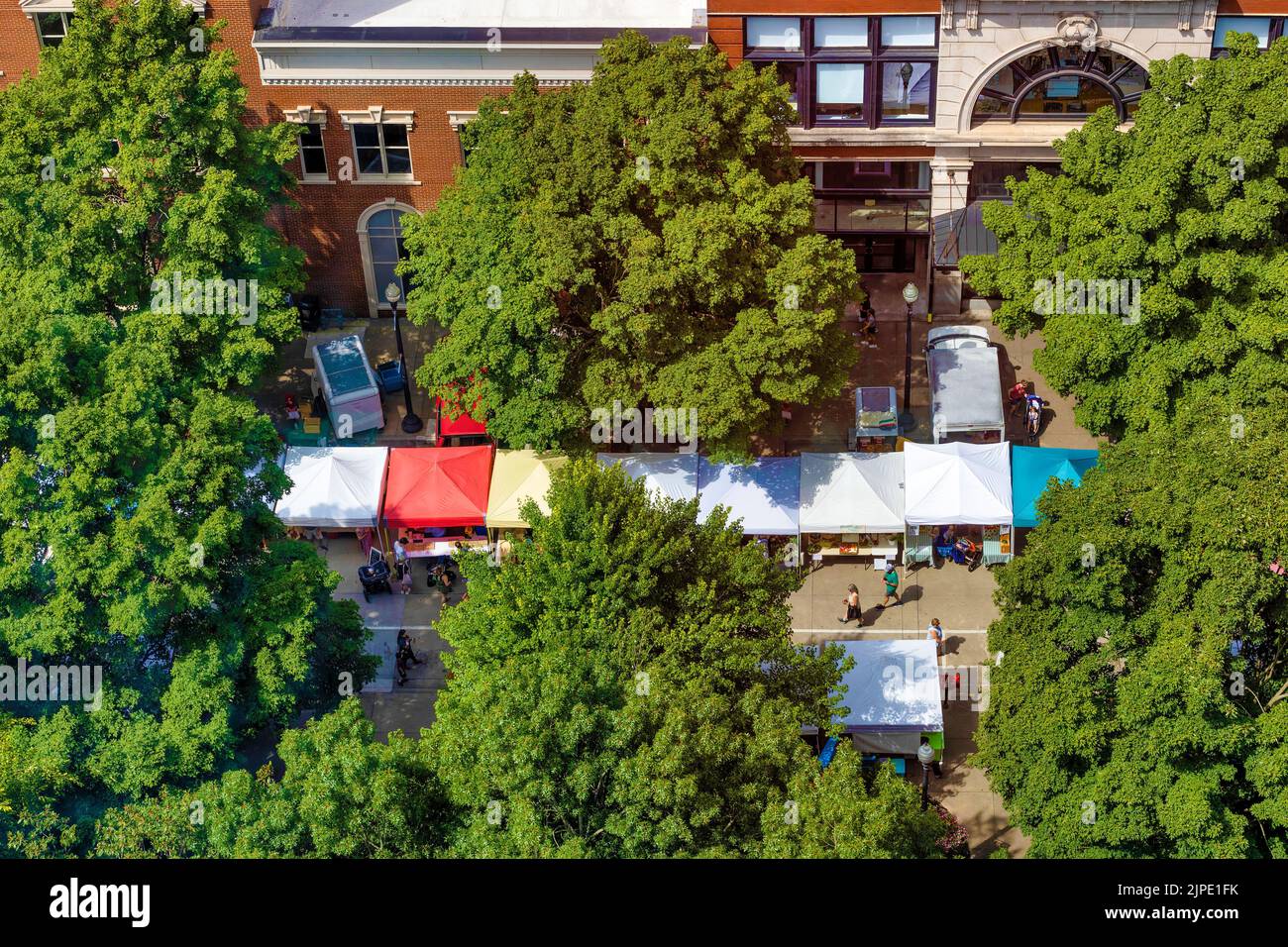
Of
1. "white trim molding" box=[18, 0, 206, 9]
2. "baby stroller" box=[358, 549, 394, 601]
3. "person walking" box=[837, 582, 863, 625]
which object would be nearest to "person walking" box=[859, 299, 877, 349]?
"person walking" box=[837, 582, 863, 625]

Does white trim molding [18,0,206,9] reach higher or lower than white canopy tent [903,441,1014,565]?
higher

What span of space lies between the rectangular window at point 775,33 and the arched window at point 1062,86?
619 cm

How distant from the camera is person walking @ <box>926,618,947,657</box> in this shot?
45.4m

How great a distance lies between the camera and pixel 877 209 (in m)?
56.2

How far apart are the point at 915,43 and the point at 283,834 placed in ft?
107

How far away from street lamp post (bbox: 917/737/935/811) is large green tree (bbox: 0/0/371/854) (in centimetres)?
1408

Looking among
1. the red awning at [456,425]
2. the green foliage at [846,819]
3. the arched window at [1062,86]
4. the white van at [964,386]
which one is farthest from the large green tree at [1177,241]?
the red awning at [456,425]

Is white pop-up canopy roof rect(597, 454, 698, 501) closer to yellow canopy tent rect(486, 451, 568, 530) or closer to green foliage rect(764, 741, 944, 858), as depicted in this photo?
yellow canopy tent rect(486, 451, 568, 530)

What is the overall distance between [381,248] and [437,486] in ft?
36.8

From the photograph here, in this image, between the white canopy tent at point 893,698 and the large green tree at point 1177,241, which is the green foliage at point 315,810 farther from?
the large green tree at point 1177,241

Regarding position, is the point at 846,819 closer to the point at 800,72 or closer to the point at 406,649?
the point at 406,649

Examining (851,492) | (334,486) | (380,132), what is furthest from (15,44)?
(851,492)
